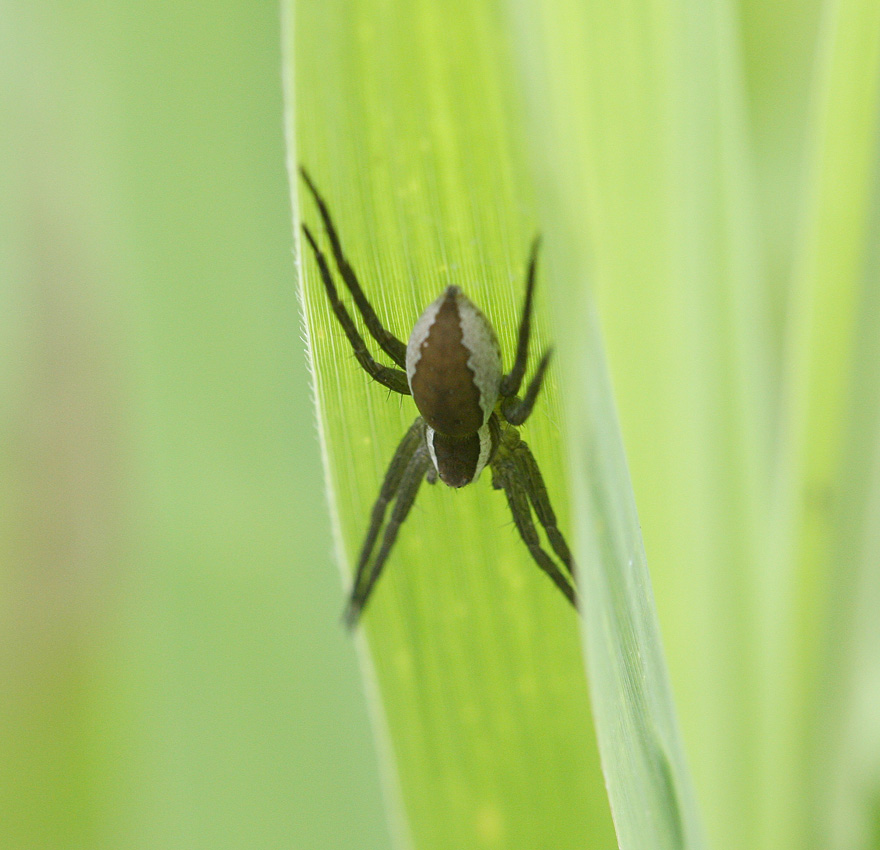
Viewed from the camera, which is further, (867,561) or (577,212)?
(867,561)

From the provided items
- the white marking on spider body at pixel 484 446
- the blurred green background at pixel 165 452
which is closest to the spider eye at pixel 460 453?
the white marking on spider body at pixel 484 446

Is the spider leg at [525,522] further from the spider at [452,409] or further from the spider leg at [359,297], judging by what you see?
the spider leg at [359,297]

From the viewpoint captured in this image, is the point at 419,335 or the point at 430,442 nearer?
the point at 419,335

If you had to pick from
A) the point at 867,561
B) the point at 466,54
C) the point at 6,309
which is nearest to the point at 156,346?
the point at 6,309

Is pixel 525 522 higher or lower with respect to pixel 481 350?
lower

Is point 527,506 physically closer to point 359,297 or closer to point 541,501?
point 541,501

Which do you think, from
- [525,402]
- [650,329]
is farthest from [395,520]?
[650,329]

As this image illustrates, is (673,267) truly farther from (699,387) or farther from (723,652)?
(723,652)
